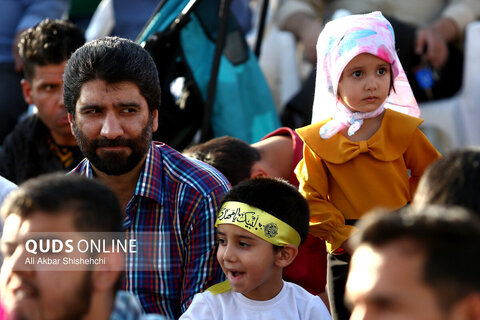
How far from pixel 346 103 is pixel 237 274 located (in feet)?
2.67

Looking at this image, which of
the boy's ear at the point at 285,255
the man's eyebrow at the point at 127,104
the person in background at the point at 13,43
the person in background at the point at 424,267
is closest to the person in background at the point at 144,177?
the man's eyebrow at the point at 127,104

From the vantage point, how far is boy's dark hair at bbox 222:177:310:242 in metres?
2.81

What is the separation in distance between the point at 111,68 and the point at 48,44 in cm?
133

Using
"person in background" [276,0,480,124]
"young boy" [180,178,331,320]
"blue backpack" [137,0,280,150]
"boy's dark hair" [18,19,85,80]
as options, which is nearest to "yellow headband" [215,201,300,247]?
"young boy" [180,178,331,320]

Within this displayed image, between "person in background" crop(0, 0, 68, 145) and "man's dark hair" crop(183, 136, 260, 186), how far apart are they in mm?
2162

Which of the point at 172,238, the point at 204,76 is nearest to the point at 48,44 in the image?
the point at 204,76

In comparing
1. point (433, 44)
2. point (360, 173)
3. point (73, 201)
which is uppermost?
point (433, 44)

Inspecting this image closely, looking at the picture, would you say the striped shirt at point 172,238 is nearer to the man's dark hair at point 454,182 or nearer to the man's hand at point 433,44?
the man's dark hair at point 454,182

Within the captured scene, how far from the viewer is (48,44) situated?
13.6ft

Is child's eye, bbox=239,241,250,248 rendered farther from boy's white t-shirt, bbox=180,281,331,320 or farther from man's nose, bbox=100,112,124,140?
man's nose, bbox=100,112,124,140

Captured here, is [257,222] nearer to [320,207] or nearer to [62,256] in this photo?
[320,207]

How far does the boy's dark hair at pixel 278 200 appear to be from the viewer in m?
2.81

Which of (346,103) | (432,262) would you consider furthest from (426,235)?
(346,103)

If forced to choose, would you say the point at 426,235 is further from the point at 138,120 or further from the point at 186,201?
the point at 138,120
